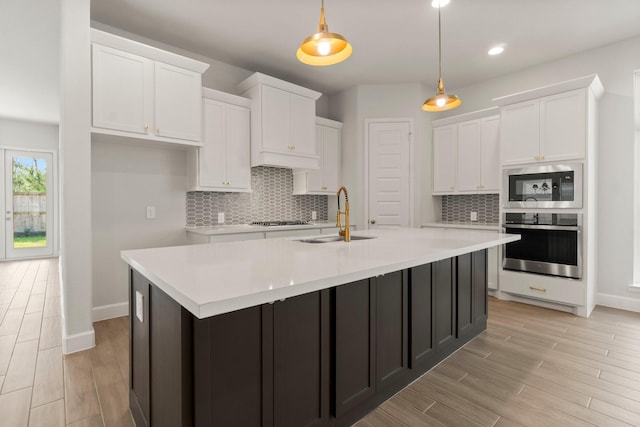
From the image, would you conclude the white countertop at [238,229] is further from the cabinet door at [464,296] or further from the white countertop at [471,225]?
the cabinet door at [464,296]

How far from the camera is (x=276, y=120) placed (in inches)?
160

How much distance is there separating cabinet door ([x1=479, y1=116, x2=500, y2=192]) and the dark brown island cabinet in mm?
2651

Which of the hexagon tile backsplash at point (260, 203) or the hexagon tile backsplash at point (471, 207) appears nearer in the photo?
the hexagon tile backsplash at point (260, 203)

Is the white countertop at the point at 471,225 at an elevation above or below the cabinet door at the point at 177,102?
below

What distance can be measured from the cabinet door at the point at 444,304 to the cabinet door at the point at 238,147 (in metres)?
2.50

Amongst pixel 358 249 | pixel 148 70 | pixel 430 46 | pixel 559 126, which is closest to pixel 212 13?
pixel 148 70

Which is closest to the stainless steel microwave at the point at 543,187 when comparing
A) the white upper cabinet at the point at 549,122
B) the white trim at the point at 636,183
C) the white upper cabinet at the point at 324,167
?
the white upper cabinet at the point at 549,122

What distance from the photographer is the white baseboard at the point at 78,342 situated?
8.32ft

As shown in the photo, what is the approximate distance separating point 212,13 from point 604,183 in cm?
452

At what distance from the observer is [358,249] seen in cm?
190

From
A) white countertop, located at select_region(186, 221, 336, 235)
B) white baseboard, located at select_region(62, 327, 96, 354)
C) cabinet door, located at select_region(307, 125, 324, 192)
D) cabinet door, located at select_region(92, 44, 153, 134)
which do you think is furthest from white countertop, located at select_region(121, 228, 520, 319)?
cabinet door, located at select_region(307, 125, 324, 192)

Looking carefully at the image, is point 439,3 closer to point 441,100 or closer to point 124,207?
point 441,100

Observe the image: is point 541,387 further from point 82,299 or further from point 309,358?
point 82,299

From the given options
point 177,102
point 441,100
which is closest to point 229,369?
point 441,100
